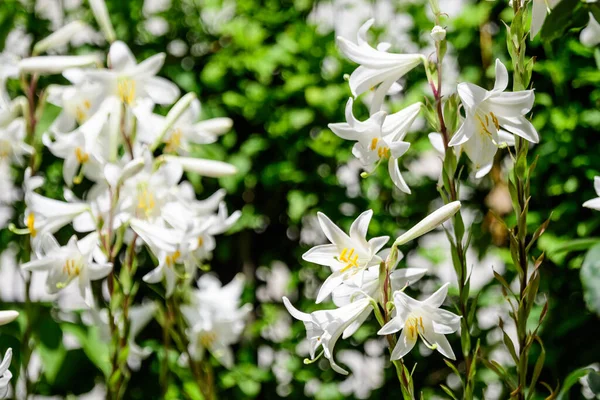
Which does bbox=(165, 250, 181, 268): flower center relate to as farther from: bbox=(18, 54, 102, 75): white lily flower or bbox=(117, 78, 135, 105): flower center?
bbox=(18, 54, 102, 75): white lily flower

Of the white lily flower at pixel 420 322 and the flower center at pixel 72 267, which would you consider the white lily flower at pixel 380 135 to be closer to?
the white lily flower at pixel 420 322

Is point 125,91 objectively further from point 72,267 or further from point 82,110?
point 72,267

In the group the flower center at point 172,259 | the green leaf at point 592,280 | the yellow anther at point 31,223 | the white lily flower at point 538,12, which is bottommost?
the flower center at point 172,259

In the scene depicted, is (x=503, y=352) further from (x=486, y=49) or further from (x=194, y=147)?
(x=194, y=147)

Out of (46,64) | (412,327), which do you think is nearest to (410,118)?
(412,327)

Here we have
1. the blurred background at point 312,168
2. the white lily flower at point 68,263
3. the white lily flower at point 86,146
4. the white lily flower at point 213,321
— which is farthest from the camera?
the blurred background at point 312,168

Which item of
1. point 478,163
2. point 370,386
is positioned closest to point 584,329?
point 370,386

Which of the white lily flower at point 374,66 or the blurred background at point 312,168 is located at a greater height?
the white lily flower at point 374,66

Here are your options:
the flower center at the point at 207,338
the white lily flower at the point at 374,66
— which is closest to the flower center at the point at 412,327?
the white lily flower at the point at 374,66
